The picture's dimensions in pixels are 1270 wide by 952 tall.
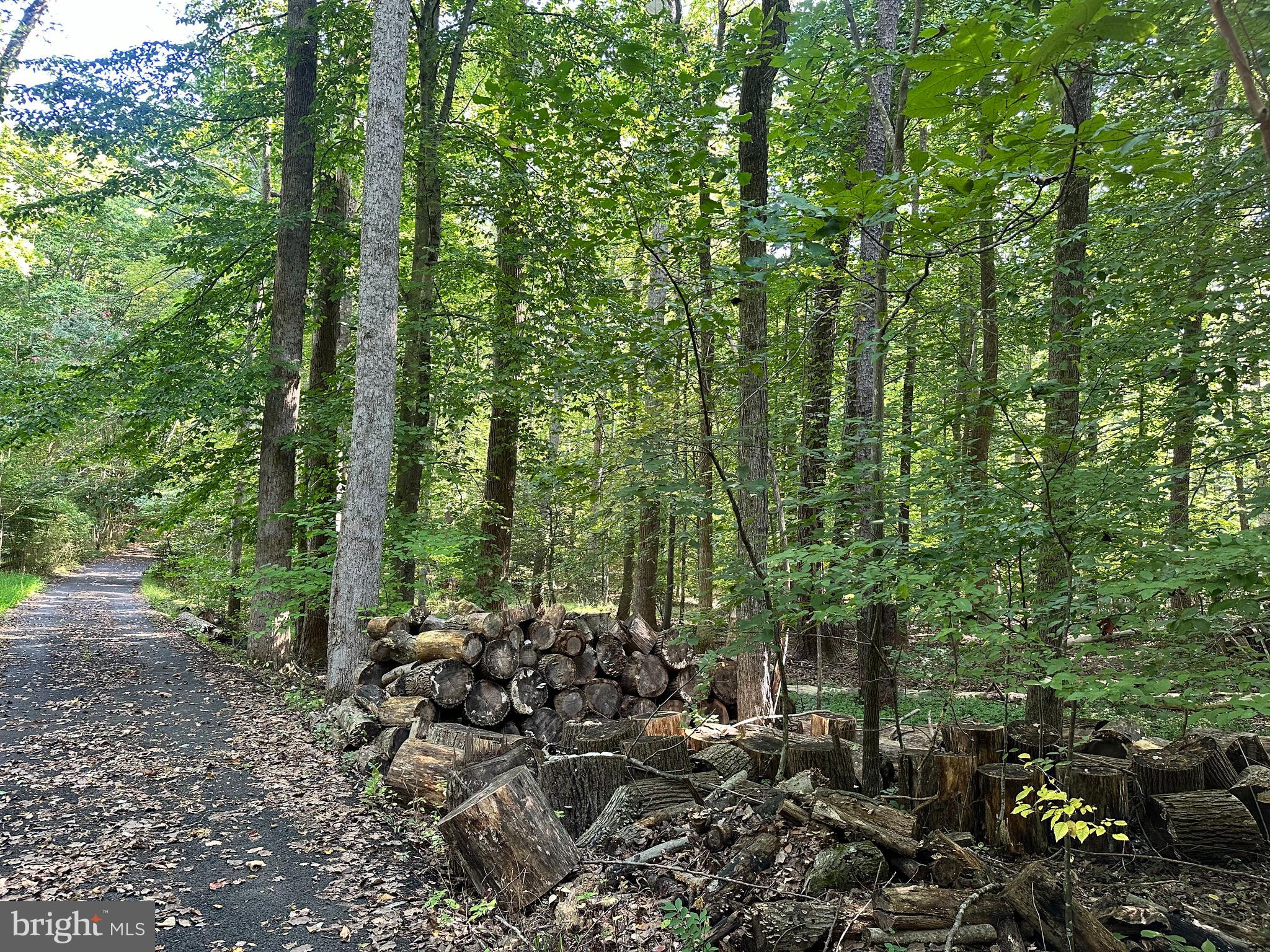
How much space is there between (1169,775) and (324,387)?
1208 cm

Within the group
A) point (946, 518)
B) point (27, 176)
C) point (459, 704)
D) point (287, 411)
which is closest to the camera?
point (946, 518)

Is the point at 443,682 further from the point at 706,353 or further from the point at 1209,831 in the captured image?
the point at 1209,831

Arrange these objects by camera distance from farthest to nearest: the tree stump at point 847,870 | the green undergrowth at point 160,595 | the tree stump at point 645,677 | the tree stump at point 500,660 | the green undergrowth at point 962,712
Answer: the green undergrowth at point 160,595
the tree stump at point 645,677
the tree stump at point 500,660
the green undergrowth at point 962,712
the tree stump at point 847,870

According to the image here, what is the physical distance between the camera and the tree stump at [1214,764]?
4.42 m

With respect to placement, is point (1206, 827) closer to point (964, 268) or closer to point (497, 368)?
point (964, 268)

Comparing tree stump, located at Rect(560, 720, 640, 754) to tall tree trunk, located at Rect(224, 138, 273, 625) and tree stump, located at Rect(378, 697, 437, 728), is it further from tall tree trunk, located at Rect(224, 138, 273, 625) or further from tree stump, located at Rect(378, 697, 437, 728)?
tall tree trunk, located at Rect(224, 138, 273, 625)

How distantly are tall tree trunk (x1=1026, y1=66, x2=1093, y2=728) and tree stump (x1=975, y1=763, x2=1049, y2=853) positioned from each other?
0.53m

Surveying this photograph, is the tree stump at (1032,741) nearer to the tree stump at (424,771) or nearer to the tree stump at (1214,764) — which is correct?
the tree stump at (1214,764)

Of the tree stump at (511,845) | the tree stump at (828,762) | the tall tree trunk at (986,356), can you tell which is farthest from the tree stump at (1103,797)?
the tree stump at (511,845)

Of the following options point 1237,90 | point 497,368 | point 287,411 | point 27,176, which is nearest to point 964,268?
point 1237,90

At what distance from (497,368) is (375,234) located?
3.31 meters

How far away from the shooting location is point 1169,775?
4.29 meters

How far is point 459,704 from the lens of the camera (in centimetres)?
655

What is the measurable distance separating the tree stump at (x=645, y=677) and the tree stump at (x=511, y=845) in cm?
323
